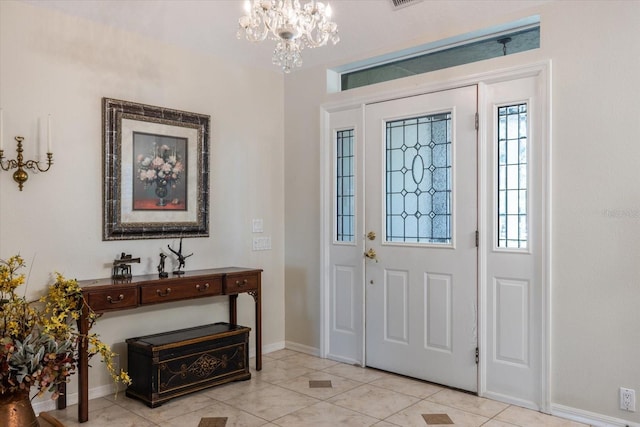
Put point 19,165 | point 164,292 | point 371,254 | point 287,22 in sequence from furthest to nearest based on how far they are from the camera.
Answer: point 371,254, point 164,292, point 19,165, point 287,22

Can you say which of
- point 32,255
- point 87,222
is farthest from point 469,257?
point 32,255

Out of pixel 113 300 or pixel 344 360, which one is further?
pixel 344 360

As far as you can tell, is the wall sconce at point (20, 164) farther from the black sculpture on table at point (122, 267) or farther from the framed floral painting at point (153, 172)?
the black sculpture on table at point (122, 267)

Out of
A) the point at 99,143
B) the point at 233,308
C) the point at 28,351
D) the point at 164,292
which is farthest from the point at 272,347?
the point at 28,351

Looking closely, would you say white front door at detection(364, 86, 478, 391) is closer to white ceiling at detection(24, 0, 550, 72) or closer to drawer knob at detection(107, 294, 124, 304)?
white ceiling at detection(24, 0, 550, 72)

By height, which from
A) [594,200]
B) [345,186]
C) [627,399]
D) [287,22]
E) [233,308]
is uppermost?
[287,22]

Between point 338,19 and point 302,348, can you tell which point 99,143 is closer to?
point 338,19

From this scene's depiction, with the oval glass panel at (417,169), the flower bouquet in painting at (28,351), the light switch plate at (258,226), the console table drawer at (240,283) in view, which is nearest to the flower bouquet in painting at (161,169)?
the console table drawer at (240,283)

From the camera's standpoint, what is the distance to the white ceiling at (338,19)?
3.42 metres

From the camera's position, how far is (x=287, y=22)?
241 cm

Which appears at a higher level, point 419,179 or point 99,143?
point 99,143

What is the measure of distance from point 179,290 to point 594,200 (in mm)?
2788

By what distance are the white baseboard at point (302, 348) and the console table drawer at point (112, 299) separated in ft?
6.08

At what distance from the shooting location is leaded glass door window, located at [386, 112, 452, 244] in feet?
12.2
